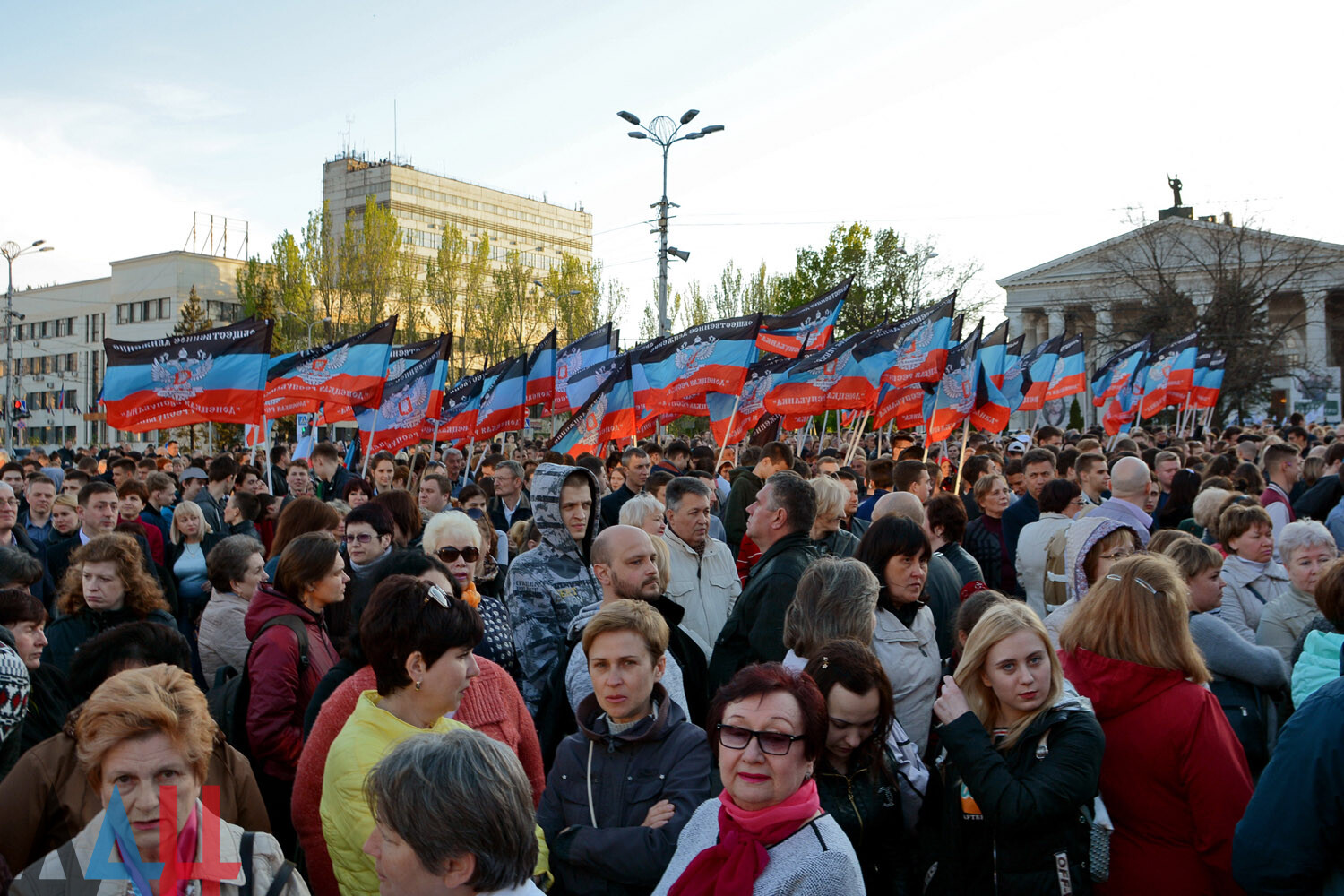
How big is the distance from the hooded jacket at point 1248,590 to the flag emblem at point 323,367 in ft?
35.8

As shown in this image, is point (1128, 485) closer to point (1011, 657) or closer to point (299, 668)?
point (1011, 657)

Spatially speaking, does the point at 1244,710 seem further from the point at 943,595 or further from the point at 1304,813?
the point at 1304,813

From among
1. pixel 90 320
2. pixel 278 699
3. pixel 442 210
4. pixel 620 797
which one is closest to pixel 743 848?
pixel 620 797

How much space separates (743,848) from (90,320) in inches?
3762

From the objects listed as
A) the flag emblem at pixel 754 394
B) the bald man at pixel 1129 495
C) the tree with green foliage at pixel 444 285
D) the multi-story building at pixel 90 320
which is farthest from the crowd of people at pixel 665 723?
the multi-story building at pixel 90 320

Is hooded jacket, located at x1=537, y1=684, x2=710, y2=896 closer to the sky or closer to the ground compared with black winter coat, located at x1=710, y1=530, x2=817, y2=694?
closer to the ground

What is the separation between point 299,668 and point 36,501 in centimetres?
631

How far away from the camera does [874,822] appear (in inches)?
134

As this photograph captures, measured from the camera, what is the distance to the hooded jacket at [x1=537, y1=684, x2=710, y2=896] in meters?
3.23

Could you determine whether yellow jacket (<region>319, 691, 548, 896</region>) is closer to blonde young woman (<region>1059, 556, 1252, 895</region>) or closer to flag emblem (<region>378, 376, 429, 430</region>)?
blonde young woman (<region>1059, 556, 1252, 895</region>)

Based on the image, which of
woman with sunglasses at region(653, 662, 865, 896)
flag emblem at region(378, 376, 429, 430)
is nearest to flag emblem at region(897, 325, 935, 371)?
flag emblem at region(378, 376, 429, 430)

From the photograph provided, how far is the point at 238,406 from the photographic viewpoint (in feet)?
38.4

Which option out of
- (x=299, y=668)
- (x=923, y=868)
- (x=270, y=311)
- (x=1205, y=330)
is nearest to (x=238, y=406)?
(x=299, y=668)

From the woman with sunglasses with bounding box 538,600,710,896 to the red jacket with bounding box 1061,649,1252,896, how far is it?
1401mm
